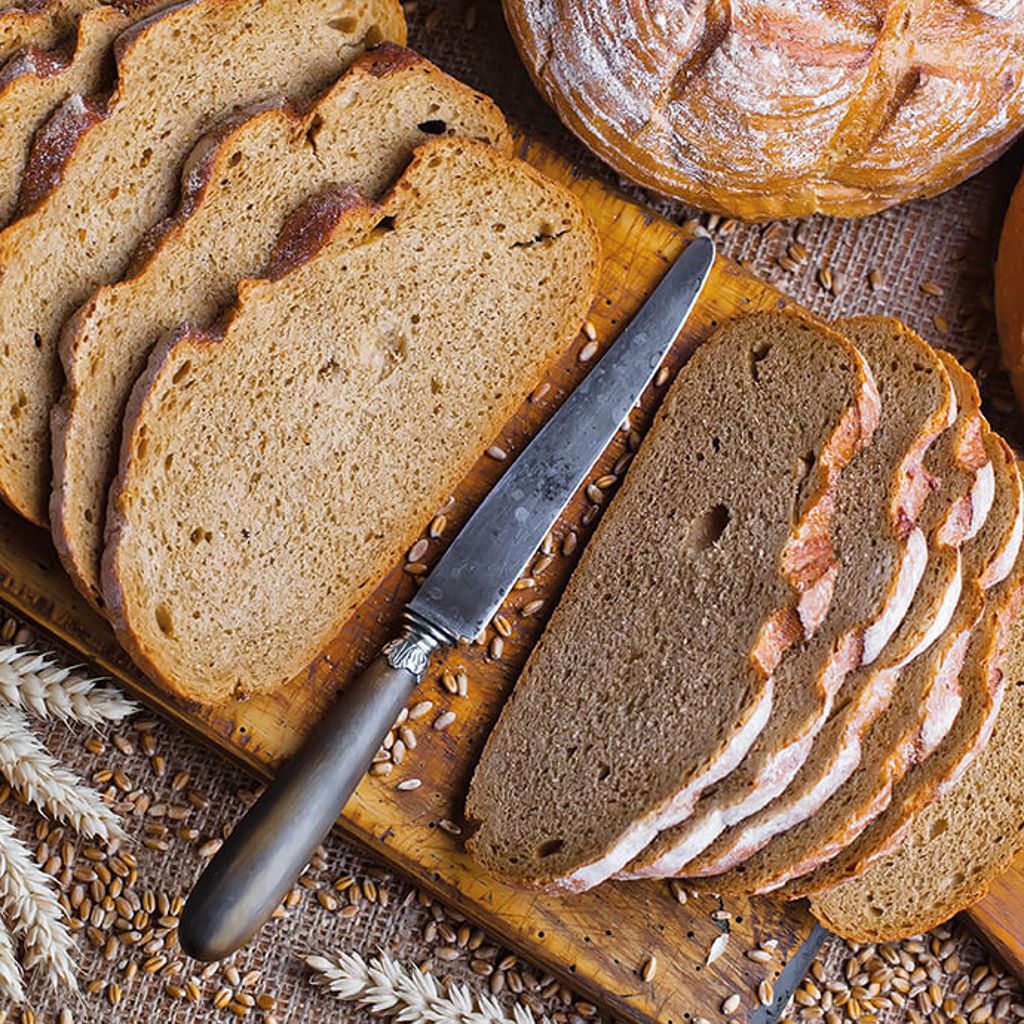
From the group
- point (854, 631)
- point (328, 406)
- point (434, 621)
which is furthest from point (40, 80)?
→ point (854, 631)

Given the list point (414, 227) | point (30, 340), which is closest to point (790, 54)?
point (414, 227)

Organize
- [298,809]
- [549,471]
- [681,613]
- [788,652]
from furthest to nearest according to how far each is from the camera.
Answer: [549,471]
[681,613]
[788,652]
[298,809]

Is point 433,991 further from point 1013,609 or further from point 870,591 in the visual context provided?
point 1013,609

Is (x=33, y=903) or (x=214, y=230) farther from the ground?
(x=214, y=230)

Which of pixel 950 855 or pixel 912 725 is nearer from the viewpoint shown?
pixel 912 725

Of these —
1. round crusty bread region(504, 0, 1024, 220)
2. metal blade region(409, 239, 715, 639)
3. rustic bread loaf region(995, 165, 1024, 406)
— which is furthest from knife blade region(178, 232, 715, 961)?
rustic bread loaf region(995, 165, 1024, 406)

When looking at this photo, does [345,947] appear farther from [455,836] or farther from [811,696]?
[811,696]
